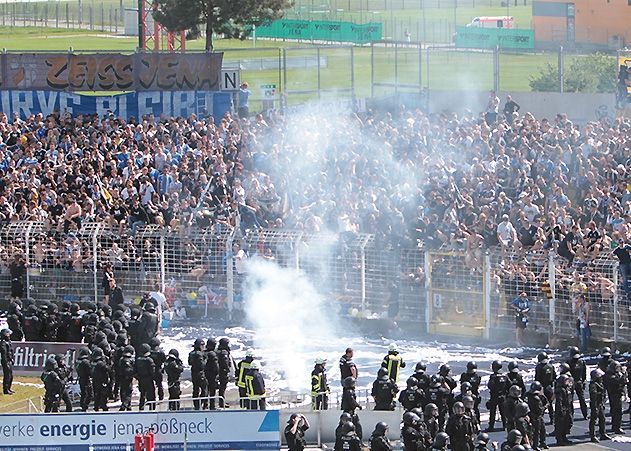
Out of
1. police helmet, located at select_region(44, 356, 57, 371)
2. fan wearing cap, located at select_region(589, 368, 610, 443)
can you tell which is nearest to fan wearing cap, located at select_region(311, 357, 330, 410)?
fan wearing cap, located at select_region(589, 368, 610, 443)

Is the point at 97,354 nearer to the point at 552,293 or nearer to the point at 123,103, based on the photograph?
the point at 552,293

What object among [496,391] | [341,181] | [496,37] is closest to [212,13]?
[341,181]

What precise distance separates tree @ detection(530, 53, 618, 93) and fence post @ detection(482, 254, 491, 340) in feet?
85.0

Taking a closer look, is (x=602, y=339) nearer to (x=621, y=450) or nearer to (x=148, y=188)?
(x=621, y=450)

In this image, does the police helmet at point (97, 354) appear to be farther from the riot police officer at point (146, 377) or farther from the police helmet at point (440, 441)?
the police helmet at point (440, 441)

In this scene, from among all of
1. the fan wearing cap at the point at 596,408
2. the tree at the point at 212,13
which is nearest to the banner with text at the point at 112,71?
the tree at the point at 212,13

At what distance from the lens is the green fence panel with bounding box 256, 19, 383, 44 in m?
68.4

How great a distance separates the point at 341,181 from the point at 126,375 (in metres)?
10.2

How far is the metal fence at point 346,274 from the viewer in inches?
1169

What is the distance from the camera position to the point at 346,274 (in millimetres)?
32156

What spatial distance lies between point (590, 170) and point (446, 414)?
1073cm

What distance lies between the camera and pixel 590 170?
32875 millimetres

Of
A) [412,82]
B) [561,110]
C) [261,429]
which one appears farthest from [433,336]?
[412,82]

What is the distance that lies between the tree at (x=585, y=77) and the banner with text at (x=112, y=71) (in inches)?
696
